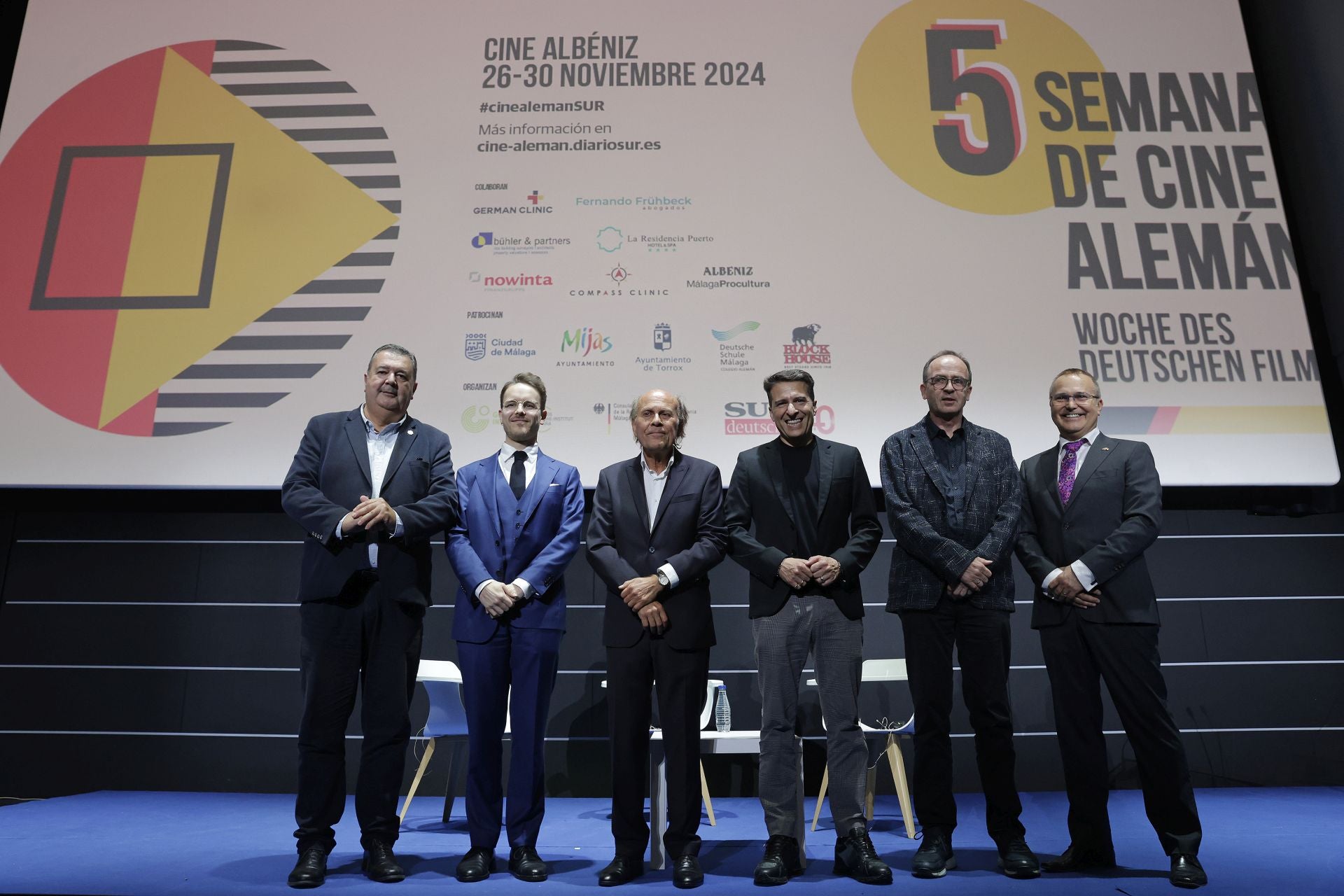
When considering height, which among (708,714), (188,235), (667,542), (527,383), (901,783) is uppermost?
(188,235)

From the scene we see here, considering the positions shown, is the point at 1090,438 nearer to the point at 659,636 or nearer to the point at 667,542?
the point at 667,542

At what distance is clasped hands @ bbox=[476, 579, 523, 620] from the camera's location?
2.83 m

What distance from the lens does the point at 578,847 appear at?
328cm

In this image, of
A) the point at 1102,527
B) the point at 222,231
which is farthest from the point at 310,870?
the point at 222,231

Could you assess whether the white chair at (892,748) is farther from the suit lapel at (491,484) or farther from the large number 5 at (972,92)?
the large number 5 at (972,92)

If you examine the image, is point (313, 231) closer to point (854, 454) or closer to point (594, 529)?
point (594, 529)

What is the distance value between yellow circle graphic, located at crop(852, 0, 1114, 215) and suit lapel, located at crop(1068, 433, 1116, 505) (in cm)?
206

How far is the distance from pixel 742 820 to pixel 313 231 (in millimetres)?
3640

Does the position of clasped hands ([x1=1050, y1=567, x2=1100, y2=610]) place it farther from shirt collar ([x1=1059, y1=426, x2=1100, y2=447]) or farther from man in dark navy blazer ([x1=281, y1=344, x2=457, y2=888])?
man in dark navy blazer ([x1=281, y1=344, x2=457, y2=888])

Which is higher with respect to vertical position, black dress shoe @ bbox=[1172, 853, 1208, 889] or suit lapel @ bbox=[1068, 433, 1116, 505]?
suit lapel @ bbox=[1068, 433, 1116, 505]

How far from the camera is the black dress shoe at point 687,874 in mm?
Result: 2576

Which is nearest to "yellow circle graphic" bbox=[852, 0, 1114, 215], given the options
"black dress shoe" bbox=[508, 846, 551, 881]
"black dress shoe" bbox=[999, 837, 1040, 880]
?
"black dress shoe" bbox=[999, 837, 1040, 880]

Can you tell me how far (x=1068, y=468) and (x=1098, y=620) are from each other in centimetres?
54

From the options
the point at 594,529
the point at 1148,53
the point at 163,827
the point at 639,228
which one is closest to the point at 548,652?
the point at 594,529
